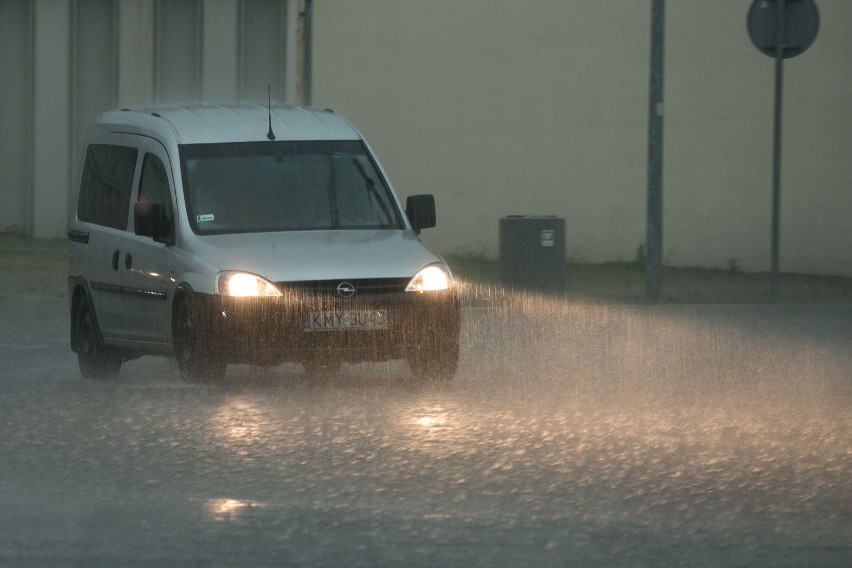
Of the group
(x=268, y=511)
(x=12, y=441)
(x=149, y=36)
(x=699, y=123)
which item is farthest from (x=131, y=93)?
(x=268, y=511)

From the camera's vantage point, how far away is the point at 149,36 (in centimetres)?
2517

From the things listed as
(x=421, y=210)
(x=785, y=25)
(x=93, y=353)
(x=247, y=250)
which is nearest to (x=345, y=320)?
(x=247, y=250)

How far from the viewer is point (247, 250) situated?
11.4m

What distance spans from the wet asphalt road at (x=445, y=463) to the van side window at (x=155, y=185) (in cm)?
118

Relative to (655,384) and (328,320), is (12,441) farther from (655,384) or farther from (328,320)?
(655,384)

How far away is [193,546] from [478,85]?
55.9 ft

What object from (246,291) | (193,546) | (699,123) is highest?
(699,123)

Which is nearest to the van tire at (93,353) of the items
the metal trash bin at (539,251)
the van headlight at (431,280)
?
the van headlight at (431,280)

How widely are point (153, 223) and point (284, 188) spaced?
3.16ft

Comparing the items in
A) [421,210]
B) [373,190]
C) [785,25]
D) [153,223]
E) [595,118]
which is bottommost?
[153,223]

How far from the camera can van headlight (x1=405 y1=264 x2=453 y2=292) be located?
446 inches

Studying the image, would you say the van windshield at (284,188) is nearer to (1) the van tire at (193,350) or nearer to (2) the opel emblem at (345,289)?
(1) the van tire at (193,350)

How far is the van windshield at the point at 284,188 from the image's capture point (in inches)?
476

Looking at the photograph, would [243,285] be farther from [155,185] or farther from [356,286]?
[155,185]
